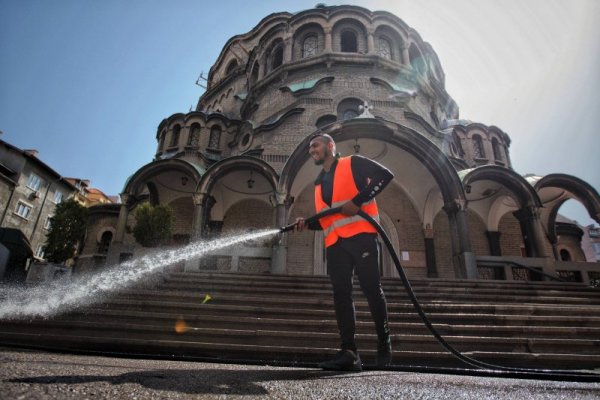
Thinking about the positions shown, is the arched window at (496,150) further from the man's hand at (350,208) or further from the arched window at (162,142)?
the arched window at (162,142)

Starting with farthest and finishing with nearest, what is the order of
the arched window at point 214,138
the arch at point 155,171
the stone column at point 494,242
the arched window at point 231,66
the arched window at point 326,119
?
1. the arched window at point 231,66
2. the arched window at point 214,138
3. the arched window at point 326,119
4. the stone column at point 494,242
5. the arch at point 155,171

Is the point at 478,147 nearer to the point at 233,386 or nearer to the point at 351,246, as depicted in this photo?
the point at 351,246

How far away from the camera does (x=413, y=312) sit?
17.9 ft

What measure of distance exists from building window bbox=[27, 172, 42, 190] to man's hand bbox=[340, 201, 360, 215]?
35.4 m

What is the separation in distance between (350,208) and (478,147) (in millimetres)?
18507

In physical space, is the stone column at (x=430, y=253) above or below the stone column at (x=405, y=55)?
below

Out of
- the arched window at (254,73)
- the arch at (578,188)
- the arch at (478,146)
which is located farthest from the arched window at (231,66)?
the arch at (578,188)

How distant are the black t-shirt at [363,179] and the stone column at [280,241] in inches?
277

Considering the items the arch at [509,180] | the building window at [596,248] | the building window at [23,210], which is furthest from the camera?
the building window at [596,248]

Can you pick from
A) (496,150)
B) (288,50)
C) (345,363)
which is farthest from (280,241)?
(496,150)

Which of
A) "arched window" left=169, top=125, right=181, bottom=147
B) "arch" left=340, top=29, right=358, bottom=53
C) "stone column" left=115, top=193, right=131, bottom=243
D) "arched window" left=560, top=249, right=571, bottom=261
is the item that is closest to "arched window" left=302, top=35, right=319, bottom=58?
"arch" left=340, top=29, right=358, bottom=53

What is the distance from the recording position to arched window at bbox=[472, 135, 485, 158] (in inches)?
723

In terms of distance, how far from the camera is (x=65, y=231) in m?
14.8

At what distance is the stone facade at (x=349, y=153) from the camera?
39.0 ft
